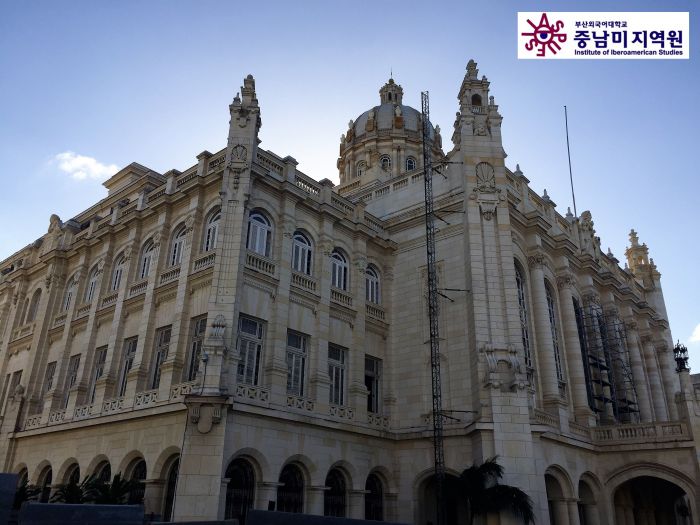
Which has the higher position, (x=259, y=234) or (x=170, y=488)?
(x=259, y=234)

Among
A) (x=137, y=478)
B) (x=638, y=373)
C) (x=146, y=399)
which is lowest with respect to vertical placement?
(x=137, y=478)

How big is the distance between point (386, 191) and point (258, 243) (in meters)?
11.3

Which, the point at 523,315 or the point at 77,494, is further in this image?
the point at 523,315

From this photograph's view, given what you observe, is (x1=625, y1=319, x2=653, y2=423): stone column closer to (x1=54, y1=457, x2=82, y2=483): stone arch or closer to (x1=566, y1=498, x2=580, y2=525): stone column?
(x1=566, y1=498, x2=580, y2=525): stone column

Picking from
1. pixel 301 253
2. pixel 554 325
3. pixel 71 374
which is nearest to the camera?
pixel 301 253

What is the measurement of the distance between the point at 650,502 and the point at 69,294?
112 feet

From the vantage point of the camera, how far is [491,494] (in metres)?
20.6

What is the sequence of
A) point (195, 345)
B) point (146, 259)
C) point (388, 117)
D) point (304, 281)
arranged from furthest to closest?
1. point (388, 117)
2. point (146, 259)
3. point (304, 281)
4. point (195, 345)

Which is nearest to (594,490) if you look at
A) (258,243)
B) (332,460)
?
(332,460)

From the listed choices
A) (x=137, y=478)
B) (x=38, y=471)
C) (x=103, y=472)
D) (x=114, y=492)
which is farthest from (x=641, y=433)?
(x=38, y=471)

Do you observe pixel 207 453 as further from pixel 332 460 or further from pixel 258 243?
pixel 258 243

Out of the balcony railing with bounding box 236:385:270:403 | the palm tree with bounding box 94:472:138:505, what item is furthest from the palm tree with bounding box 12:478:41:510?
the balcony railing with bounding box 236:385:270:403

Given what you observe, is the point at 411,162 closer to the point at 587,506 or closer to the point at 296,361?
the point at 296,361

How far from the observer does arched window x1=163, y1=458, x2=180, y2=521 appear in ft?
65.9
